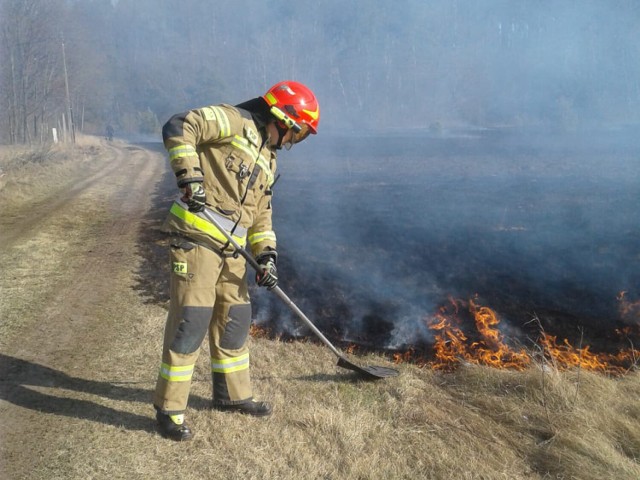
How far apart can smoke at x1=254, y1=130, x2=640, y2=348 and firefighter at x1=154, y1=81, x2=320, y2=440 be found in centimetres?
206

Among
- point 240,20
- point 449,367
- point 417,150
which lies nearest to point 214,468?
point 449,367

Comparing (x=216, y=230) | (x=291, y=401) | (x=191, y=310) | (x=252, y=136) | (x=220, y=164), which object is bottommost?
(x=291, y=401)

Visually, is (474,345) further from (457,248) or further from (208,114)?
(208,114)

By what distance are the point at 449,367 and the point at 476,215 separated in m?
6.36

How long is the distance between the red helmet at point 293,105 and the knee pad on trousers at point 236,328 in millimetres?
1261

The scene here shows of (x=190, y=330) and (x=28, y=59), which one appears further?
(x=28, y=59)

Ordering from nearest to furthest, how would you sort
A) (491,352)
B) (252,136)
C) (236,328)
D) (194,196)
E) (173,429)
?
(194,196)
(173,429)
(252,136)
(236,328)
(491,352)

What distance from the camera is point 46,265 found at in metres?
7.00

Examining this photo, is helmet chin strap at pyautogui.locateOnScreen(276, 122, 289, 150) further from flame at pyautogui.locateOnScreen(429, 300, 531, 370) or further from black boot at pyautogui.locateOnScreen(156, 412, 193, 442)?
flame at pyautogui.locateOnScreen(429, 300, 531, 370)

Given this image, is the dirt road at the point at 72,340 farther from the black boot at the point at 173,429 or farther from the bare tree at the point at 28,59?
the bare tree at the point at 28,59

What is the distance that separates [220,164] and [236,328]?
110 cm

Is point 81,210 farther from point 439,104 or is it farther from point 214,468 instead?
point 439,104

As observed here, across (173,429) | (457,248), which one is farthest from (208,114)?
(457,248)

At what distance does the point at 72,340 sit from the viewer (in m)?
4.68
